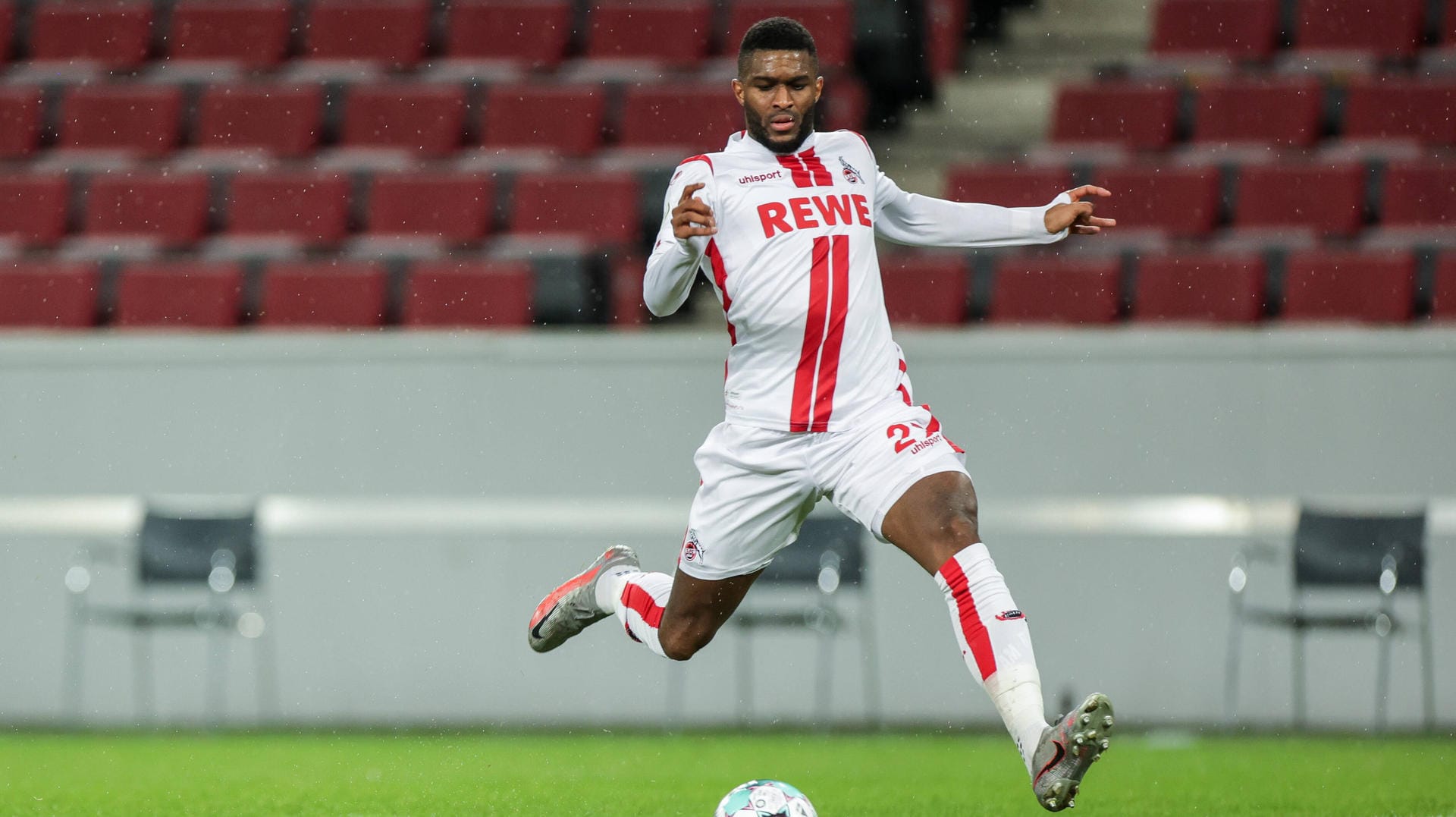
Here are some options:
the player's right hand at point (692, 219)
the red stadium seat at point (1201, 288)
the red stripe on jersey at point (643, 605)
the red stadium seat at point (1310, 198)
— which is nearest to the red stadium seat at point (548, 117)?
the red stadium seat at point (1201, 288)

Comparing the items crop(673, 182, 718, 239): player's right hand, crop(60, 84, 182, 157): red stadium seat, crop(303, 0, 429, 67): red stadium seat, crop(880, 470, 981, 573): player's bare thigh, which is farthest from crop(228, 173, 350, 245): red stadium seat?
crop(880, 470, 981, 573): player's bare thigh

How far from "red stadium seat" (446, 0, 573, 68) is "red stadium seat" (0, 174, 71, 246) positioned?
9.07ft

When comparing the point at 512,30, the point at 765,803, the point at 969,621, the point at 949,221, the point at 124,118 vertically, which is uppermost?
the point at 512,30

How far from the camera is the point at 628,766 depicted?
8.04 meters

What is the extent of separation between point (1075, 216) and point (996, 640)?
4.81 feet

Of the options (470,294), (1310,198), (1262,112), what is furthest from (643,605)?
(1262,112)

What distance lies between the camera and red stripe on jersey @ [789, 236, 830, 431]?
5.22 m

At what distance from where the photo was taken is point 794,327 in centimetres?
525

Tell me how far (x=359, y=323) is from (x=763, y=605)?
9.64 feet

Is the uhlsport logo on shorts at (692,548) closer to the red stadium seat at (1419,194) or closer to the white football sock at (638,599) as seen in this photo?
the white football sock at (638,599)

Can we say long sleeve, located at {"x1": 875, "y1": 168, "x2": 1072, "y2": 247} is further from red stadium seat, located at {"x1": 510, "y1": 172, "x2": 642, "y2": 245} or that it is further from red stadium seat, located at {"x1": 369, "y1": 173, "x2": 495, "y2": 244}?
red stadium seat, located at {"x1": 369, "y1": 173, "x2": 495, "y2": 244}

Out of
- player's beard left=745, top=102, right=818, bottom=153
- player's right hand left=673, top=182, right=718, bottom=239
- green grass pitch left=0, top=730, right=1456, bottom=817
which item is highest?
player's beard left=745, top=102, right=818, bottom=153

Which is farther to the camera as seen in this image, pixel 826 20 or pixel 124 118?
pixel 124 118

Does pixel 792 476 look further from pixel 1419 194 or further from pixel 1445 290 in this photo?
pixel 1419 194
